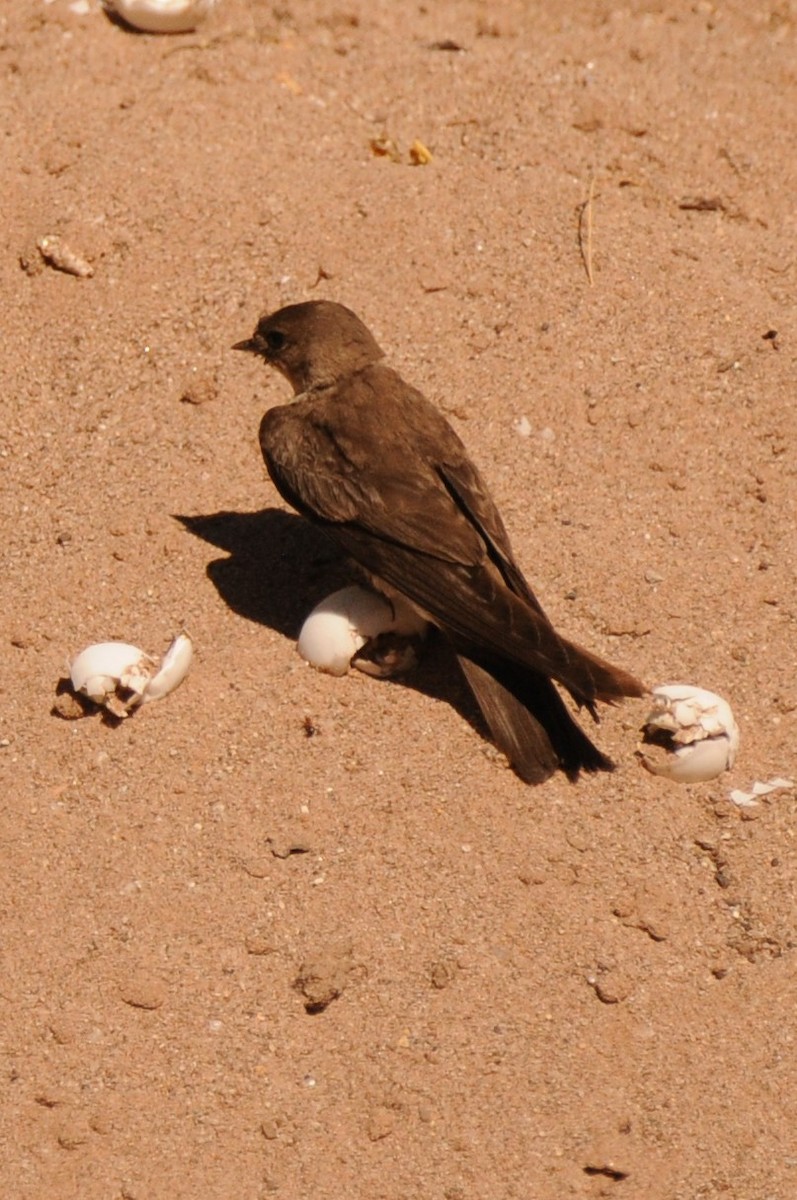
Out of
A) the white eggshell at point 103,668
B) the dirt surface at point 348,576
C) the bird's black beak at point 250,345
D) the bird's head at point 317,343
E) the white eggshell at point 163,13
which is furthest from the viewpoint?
the white eggshell at point 163,13

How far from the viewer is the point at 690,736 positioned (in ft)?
16.5

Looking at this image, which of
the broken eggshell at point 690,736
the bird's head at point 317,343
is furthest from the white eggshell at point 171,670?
the broken eggshell at point 690,736

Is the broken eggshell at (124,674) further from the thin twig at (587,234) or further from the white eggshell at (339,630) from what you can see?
the thin twig at (587,234)

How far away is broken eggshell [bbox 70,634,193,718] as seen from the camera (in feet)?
16.4

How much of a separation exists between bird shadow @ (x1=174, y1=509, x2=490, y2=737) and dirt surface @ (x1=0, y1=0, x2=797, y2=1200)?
20 millimetres

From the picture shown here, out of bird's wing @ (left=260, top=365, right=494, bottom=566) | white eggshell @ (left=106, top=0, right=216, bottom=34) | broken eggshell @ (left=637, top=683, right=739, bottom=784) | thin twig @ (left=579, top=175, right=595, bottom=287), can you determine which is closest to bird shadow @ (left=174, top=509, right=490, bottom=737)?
bird's wing @ (left=260, top=365, right=494, bottom=566)

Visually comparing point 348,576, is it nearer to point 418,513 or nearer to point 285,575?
point 285,575

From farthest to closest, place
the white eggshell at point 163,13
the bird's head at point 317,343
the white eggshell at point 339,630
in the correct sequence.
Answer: the white eggshell at point 163,13, the bird's head at point 317,343, the white eggshell at point 339,630

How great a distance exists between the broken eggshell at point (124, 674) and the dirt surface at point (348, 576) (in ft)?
0.25

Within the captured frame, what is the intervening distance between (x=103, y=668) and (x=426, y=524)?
1.03m

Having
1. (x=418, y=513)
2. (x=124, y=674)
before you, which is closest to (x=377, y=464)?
(x=418, y=513)

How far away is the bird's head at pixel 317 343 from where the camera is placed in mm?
5707

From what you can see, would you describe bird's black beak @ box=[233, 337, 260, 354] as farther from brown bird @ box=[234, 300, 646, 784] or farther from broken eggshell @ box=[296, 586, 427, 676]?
broken eggshell @ box=[296, 586, 427, 676]

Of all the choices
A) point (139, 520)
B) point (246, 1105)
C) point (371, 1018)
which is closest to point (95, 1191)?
point (246, 1105)
